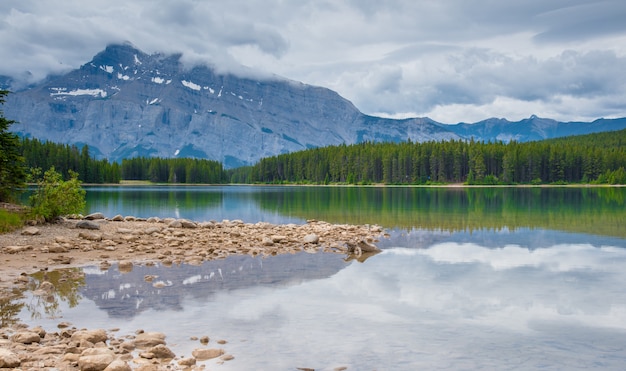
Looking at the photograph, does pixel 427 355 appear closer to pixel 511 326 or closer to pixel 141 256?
pixel 511 326

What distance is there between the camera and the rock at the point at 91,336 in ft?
39.5

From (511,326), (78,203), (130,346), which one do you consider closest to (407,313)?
(511,326)

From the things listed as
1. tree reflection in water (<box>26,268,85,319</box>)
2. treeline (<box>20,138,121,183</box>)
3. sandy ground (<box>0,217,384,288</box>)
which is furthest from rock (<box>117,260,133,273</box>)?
treeline (<box>20,138,121,183</box>)

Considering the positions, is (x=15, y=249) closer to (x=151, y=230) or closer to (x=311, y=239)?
(x=151, y=230)

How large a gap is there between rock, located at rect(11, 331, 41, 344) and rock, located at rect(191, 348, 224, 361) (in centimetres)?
386

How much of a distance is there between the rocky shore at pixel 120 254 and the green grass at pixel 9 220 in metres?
0.55

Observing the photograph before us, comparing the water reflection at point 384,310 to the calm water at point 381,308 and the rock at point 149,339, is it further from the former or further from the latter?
the rock at point 149,339

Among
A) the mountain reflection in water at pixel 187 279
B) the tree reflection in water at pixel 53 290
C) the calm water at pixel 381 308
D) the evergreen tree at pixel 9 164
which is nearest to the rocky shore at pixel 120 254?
the tree reflection in water at pixel 53 290

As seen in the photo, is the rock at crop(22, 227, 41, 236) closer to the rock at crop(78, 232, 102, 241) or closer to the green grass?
the green grass

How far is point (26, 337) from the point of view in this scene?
475 inches

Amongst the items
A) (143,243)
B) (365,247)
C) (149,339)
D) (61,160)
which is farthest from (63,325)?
(61,160)

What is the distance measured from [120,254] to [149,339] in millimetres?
15141

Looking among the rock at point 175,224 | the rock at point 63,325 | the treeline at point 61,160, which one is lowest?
the rock at point 63,325

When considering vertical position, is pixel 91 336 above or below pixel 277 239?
below
